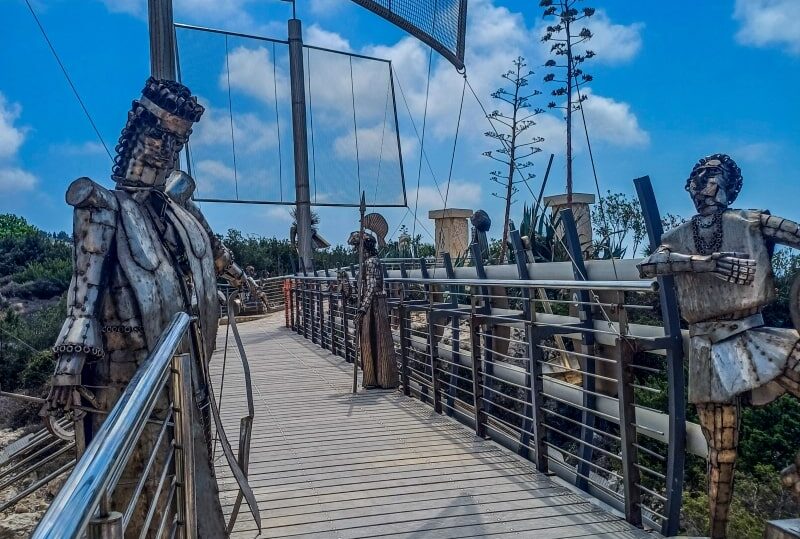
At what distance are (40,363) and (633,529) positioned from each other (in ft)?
34.9

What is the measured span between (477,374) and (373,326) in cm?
235

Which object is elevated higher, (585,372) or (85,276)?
(85,276)

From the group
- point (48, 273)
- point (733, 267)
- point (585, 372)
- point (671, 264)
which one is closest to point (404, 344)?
point (585, 372)

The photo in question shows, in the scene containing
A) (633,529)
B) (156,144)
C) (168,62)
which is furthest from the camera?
(168,62)

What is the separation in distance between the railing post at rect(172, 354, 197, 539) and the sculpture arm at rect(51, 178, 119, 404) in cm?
Answer: 47

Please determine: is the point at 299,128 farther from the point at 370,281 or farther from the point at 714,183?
the point at 714,183

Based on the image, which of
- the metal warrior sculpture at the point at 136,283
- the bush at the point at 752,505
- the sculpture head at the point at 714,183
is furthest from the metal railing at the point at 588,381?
the metal warrior sculpture at the point at 136,283

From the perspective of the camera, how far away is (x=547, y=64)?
35.4 feet

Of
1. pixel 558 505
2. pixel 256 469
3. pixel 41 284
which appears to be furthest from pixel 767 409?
pixel 41 284

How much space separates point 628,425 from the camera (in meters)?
3.04

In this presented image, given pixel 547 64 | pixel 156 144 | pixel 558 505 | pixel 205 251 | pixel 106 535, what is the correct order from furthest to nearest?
1. pixel 547 64
2. pixel 558 505
3. pixel 205 251
4. pixel 156 144
5. pixel 106 535

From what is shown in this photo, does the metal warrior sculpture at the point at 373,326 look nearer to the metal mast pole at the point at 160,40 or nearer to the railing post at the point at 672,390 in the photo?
the metal mast pole at the point at 160,40

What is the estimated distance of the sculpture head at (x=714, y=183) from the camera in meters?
2.79

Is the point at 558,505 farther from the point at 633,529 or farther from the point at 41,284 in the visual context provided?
the point at 41,284
